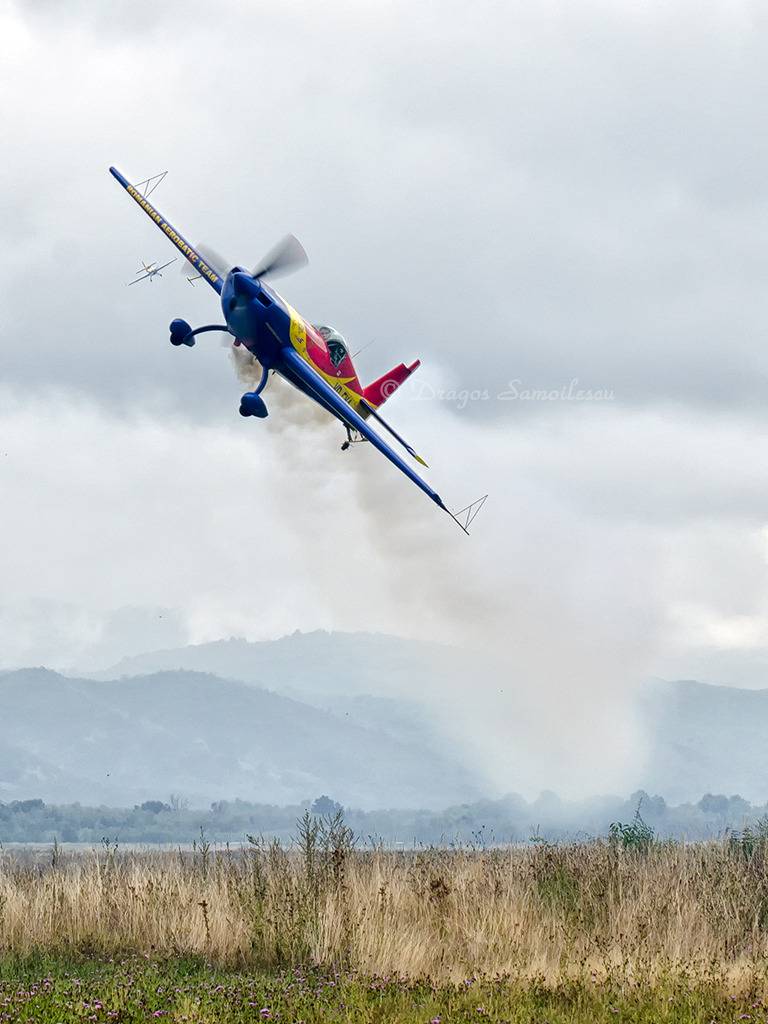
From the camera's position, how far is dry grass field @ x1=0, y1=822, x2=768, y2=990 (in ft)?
52.4

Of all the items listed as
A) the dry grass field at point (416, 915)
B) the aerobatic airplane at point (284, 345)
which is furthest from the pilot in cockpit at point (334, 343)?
the dry grass field at point (416, 915)

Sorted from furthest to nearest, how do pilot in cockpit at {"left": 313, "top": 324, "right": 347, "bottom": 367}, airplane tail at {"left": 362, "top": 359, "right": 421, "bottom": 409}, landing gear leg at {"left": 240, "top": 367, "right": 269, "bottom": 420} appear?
airplane tail at {"left": 362, "top": 359, "right": 421, "bottom": 409} → pilot in cockpit at {"left": 313, "top": 324, "right": 347, "bottom": 367} → landing gear leg at {"left": 240, "top": 367, "right": 269, "bottom": 420}

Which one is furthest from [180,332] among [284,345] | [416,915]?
[416,915]

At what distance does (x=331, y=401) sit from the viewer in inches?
1352

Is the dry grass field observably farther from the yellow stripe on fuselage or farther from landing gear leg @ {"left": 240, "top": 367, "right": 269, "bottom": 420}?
the yellow stripe on fuselage

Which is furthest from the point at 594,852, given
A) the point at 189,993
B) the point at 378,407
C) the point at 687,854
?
the point at 378,407

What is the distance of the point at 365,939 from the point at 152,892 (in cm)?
388

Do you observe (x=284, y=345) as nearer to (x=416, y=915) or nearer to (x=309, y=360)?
(x=309, y=360)

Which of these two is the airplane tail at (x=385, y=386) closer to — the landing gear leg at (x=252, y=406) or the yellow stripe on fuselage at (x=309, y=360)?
the yellow stripe on fuselage at (x=309, y=360)

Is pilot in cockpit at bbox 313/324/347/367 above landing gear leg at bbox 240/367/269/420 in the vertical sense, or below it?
above

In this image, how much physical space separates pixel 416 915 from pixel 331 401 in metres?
18.2

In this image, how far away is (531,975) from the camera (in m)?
14.9

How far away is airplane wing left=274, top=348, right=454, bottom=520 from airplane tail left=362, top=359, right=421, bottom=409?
323cm

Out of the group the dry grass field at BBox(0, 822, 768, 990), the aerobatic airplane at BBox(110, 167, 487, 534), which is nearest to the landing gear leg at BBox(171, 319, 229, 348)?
the aerobatic airplane at BBox(110, 167, 487, 534)
